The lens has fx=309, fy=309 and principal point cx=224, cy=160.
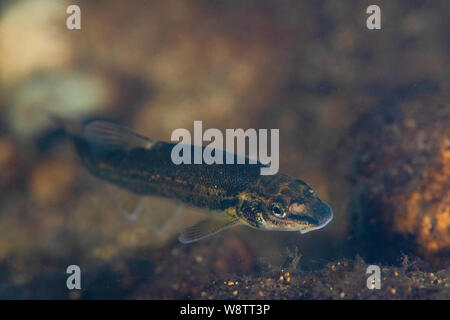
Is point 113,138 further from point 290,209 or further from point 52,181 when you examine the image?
point 290,209

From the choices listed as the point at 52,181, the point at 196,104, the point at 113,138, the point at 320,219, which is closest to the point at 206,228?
the point at 320,219

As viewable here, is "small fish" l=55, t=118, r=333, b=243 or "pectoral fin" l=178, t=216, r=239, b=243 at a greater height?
"small fish" l=55, t=118, r=333, b=243

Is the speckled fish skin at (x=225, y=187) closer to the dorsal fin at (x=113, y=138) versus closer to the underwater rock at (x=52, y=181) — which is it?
the dorsal fin at (x=113, y=138)

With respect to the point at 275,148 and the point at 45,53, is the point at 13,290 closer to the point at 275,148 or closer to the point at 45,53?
the point at 45,53

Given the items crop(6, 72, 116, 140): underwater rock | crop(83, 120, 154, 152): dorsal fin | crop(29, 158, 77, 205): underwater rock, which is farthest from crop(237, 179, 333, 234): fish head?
crop(29, 158, 77, 205): underwater rock

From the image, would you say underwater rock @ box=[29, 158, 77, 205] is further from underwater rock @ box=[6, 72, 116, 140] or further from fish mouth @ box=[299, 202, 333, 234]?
fish mouth @ box=[299, 202, 333, 234]
